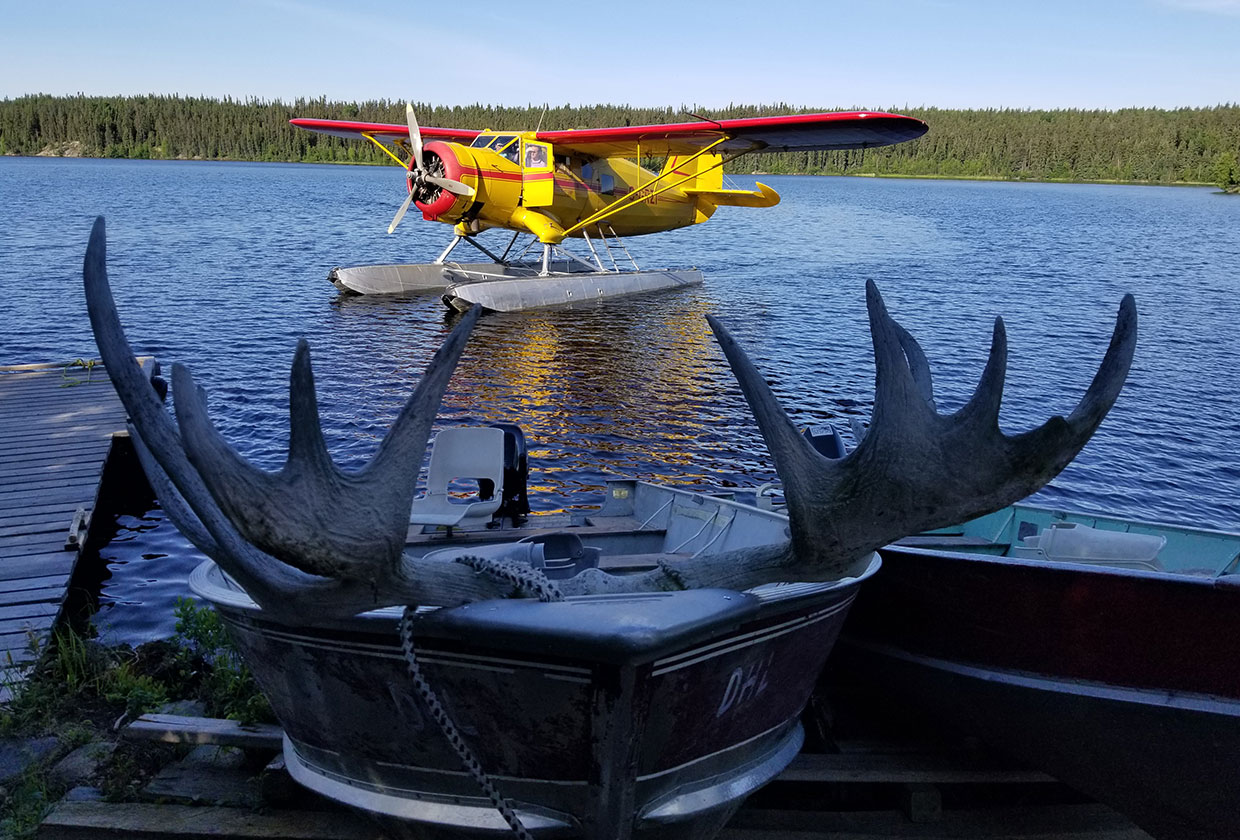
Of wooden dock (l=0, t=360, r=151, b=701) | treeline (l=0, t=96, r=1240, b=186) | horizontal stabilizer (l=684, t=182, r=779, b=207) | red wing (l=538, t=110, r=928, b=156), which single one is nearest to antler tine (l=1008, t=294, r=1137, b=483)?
wooden dock (l=0, t=360, r=151, b=701)

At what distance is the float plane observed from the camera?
1983cm

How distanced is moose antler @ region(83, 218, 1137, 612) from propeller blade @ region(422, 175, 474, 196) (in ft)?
58.9

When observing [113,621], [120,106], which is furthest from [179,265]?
[120,106]

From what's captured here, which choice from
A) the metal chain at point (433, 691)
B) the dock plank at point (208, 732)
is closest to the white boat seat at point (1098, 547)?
the metal chain at point (433, 691)

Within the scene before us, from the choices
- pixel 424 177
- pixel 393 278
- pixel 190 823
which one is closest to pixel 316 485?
pixel 190 823

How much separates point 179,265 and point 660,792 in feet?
87.3

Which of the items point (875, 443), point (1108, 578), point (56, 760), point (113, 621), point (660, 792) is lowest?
point (113, 621)

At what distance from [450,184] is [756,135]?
6.58 metres

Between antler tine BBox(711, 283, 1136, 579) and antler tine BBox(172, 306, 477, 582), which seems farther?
antler tine BBox(711, 283, 1136, 579)

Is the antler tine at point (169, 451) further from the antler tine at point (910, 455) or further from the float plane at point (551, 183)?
the float plane at point (551, 183)

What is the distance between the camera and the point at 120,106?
125250mm

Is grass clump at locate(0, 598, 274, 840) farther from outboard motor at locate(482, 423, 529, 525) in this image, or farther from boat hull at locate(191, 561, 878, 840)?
outboard motor at locate(482, 423, 529, 525)

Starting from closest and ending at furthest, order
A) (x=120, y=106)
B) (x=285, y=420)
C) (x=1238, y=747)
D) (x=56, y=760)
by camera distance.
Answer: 1. (x=1238, y=747)
2. (x=56, y=760)
3. (x=285, y=420)
4. (x=120, y=106)

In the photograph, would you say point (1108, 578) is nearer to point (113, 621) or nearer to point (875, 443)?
point (875, 443)
